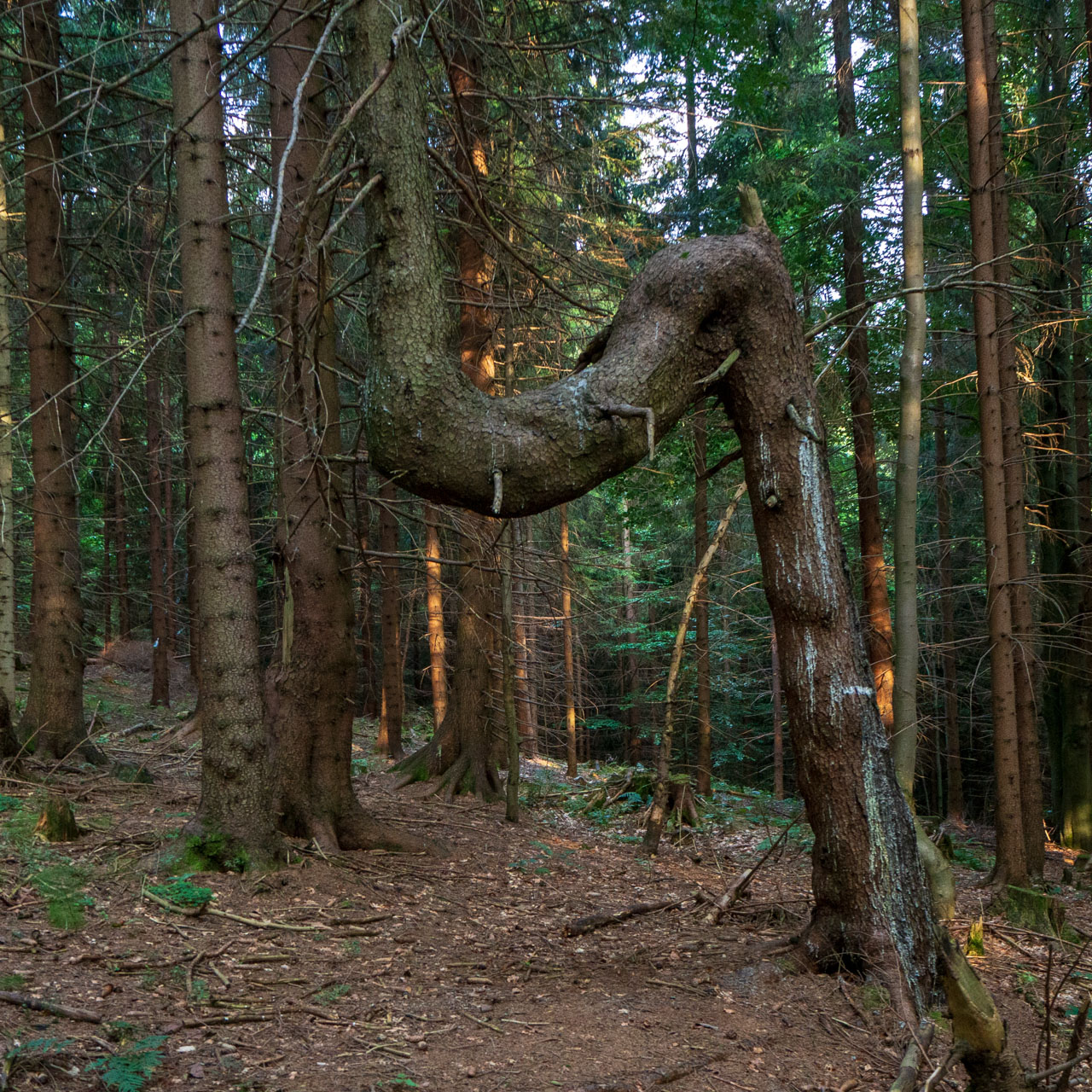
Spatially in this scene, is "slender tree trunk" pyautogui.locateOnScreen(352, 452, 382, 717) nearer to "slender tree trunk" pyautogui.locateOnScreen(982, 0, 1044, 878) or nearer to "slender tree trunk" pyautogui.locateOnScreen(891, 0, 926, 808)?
"slender tree trunk" pyautogui.locateOnScreen(891, 0, 926, 808)

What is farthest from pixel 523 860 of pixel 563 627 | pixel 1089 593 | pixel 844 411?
pixel 563 627

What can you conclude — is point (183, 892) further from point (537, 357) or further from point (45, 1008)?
point (537, 357)

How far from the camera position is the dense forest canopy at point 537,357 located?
3602 millimetres

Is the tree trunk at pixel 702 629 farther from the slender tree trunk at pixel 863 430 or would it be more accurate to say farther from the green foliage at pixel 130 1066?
the green foliage at pixel 130 1066

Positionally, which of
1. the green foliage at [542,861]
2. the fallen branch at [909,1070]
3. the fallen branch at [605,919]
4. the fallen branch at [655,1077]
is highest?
the fallen branch at [909,1070]

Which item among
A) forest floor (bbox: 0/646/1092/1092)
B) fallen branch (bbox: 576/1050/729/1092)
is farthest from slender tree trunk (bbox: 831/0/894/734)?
fallen branch (bbox: 576/1050/729/1092)

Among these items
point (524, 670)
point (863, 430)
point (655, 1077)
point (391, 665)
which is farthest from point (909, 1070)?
point (391, 665)

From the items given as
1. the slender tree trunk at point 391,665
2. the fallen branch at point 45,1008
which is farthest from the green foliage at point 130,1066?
the slender tree trunk at point 391,665

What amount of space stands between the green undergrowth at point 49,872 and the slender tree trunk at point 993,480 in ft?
24.6

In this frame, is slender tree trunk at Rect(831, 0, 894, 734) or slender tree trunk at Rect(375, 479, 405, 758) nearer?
slender tree trunk at Rect(831, 0, 894, 734)

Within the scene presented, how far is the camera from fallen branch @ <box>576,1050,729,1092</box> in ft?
9.93

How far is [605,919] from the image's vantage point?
18.2 feet

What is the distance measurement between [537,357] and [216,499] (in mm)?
5432

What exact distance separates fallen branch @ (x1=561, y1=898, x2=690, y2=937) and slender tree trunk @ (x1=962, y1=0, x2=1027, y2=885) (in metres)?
3.84
